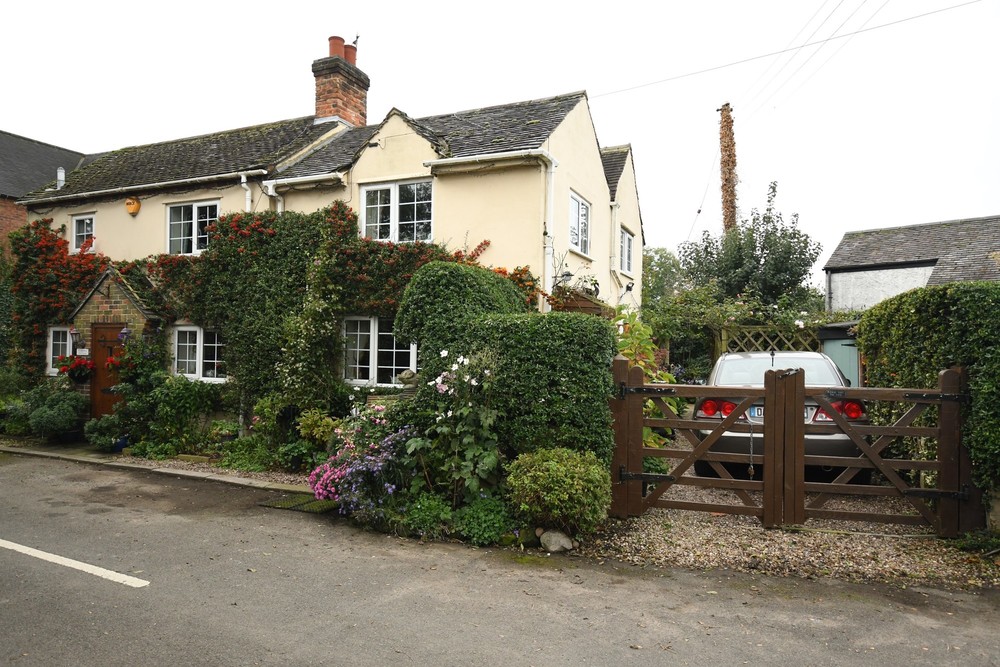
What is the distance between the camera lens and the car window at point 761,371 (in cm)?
809

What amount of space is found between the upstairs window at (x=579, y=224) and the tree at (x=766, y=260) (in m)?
9.38

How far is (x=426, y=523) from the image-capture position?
649 centimetres

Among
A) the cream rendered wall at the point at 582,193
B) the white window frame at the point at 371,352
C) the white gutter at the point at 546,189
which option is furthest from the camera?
the white window frame at the point at 371,352

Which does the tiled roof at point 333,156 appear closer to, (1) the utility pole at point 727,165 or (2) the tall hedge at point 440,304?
(2) the tall hedge at point 440,304

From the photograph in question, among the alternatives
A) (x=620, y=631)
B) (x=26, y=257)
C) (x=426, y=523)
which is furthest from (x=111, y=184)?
(x=620, y=631)

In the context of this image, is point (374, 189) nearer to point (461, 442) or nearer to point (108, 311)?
point (108, 311)

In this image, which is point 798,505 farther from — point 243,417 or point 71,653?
point 243,417

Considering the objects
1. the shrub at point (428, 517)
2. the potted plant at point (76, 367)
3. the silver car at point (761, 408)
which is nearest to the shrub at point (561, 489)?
the shrub at point (428, 517)

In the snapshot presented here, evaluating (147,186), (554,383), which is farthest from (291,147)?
(554,383)

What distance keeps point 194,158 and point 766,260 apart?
18.8 meters

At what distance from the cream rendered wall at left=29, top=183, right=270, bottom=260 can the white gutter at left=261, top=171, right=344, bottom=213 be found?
1.20ft

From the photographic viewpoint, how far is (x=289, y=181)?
1253 centimetres

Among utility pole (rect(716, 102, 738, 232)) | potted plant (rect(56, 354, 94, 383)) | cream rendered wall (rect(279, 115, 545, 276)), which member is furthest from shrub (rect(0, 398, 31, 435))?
utility pole (rect(716, 102, 738, 232))

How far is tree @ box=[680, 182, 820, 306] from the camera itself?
2138 cm
